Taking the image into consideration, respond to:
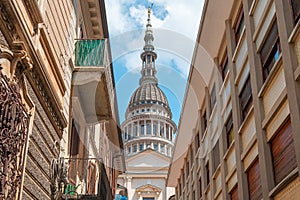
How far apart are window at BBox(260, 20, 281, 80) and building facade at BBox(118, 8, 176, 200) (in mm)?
52042

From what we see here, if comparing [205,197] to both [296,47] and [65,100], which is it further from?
[296,47]

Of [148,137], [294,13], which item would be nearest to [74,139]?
[294,13]

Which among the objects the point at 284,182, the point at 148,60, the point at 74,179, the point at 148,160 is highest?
the point at 148,60

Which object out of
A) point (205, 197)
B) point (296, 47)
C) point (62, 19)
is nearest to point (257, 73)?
point (296, 47)

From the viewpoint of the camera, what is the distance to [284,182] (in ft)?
29.3

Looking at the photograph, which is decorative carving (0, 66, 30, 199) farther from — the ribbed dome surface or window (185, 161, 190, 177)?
the ribbed dome surface

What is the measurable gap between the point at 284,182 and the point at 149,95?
7995cm

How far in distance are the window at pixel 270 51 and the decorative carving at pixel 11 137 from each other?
5.59m

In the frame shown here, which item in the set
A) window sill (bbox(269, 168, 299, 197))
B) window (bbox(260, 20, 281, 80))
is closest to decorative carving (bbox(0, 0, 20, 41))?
window sill (bbox(269, 168, 299, 197))

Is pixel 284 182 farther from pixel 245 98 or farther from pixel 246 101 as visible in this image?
pixel 245 98

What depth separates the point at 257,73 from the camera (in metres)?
11.3

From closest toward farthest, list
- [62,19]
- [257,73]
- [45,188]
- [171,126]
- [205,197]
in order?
1. [45,188]
2. [257,73]
3. [62,19]
4. [205,197]
5. [171,126]

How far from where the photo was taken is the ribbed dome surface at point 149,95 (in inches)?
3454

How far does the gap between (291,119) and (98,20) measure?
10582 mm
